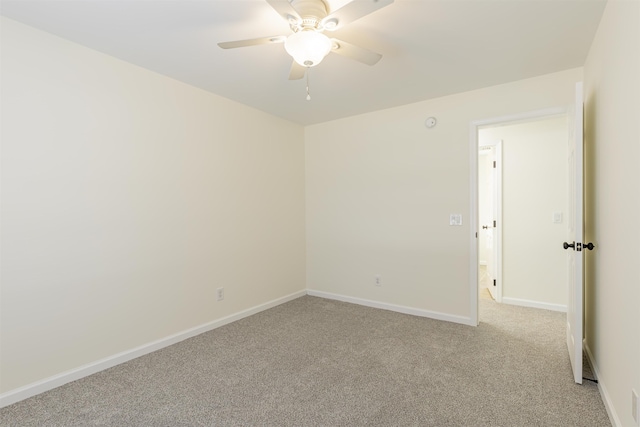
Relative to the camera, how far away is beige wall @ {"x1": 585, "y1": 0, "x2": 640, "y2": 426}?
140cm

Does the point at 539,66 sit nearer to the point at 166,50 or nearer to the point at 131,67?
the point at 166,50

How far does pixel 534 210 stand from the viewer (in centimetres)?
374

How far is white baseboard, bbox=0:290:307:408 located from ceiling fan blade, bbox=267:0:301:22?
2.65 metres

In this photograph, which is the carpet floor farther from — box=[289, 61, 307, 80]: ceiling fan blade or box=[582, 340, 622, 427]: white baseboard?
box=[289, 61, 307, 80]: ceiling fan blade

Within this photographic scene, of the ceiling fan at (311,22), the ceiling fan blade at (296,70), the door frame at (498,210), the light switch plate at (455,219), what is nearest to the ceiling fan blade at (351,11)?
the ceiling fan at (311,22)

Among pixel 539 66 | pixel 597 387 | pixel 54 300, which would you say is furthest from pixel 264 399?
pixel 539 66

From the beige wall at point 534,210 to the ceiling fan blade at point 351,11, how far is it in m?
3.00

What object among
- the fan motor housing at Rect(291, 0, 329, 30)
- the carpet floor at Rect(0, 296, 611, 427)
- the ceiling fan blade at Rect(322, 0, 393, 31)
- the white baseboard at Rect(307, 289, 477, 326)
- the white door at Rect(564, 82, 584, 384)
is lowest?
the carpet floor at Rect(0, 296, 611, 427)

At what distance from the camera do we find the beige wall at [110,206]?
2.03m

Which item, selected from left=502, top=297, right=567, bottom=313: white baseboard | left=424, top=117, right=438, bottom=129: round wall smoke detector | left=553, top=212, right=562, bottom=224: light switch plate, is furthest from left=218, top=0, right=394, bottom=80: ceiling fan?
left=502, top=297, right=567, bottom=313: white baseboard

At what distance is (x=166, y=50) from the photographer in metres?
2.33

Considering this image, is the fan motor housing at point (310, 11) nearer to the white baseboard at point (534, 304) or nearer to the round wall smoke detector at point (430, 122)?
the round wall smoke detector at point (430, 122)

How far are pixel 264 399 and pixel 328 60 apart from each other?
96.2 inches

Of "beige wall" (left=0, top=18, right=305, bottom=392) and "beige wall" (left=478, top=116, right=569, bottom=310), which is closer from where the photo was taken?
"beige wall" (left=0, top=18, right=305, bottom=392)
